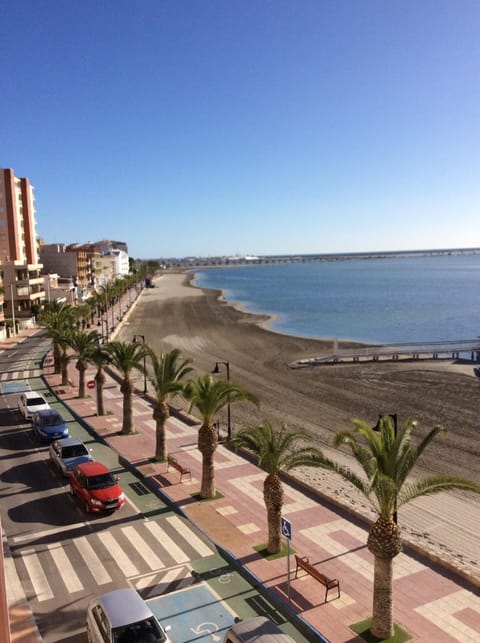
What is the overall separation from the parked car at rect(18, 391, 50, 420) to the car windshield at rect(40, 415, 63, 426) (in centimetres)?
348

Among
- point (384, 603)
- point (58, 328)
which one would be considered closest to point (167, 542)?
point (384, 603)

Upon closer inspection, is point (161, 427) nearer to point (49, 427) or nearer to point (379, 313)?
point (49, 427)

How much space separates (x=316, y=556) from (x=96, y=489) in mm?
8020

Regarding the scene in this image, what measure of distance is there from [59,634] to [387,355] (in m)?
48.0

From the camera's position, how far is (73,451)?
2241 cm

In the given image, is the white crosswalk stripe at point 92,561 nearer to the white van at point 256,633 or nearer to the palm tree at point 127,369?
the white van at point 256,633

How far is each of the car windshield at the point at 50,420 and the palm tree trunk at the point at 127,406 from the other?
3.26 meters

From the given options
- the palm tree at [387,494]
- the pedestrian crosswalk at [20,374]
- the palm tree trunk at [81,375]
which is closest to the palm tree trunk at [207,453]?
the palm tree at [387,494]

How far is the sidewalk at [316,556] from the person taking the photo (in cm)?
1270

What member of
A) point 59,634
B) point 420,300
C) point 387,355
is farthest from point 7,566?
point 420,300

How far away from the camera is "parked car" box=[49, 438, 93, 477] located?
70.9 feet

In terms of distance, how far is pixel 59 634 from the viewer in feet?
40.2

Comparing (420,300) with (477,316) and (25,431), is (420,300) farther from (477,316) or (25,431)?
(25,431)

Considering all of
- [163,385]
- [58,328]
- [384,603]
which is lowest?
[384,603]
